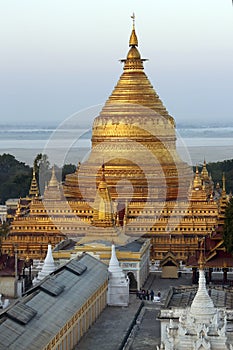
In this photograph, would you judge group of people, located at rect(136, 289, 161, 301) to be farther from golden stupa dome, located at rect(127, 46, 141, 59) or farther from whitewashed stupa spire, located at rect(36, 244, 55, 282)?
golden stupa dome, located at rect(127, 46, 141, 59)

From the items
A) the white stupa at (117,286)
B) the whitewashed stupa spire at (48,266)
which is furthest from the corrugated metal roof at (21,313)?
the whitewashed stupa spire at (48,266)

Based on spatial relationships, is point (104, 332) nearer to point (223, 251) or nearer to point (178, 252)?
point (223, 251)

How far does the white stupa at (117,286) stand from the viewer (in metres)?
23.3

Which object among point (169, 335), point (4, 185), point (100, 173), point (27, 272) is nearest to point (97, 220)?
point (27, 272)

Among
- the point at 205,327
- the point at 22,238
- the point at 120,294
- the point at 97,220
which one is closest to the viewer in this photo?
the point at 205,327

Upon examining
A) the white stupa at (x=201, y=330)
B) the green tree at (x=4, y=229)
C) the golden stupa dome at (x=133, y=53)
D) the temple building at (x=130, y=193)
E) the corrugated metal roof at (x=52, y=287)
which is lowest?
the white stupa at (x=201, y=330)

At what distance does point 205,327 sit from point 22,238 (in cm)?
1454

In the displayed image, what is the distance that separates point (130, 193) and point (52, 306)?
526 inches

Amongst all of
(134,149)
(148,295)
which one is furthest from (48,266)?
(134,149)

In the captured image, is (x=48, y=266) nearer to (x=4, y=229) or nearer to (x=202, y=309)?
(x=202, y=309)

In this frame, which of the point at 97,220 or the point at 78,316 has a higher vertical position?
the point at 97,220

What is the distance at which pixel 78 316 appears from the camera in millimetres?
18891

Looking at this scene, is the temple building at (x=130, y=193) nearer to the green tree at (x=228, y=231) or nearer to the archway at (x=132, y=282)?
the archway at (x=132, y=282)

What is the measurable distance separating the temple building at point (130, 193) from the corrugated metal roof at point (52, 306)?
413 cm
